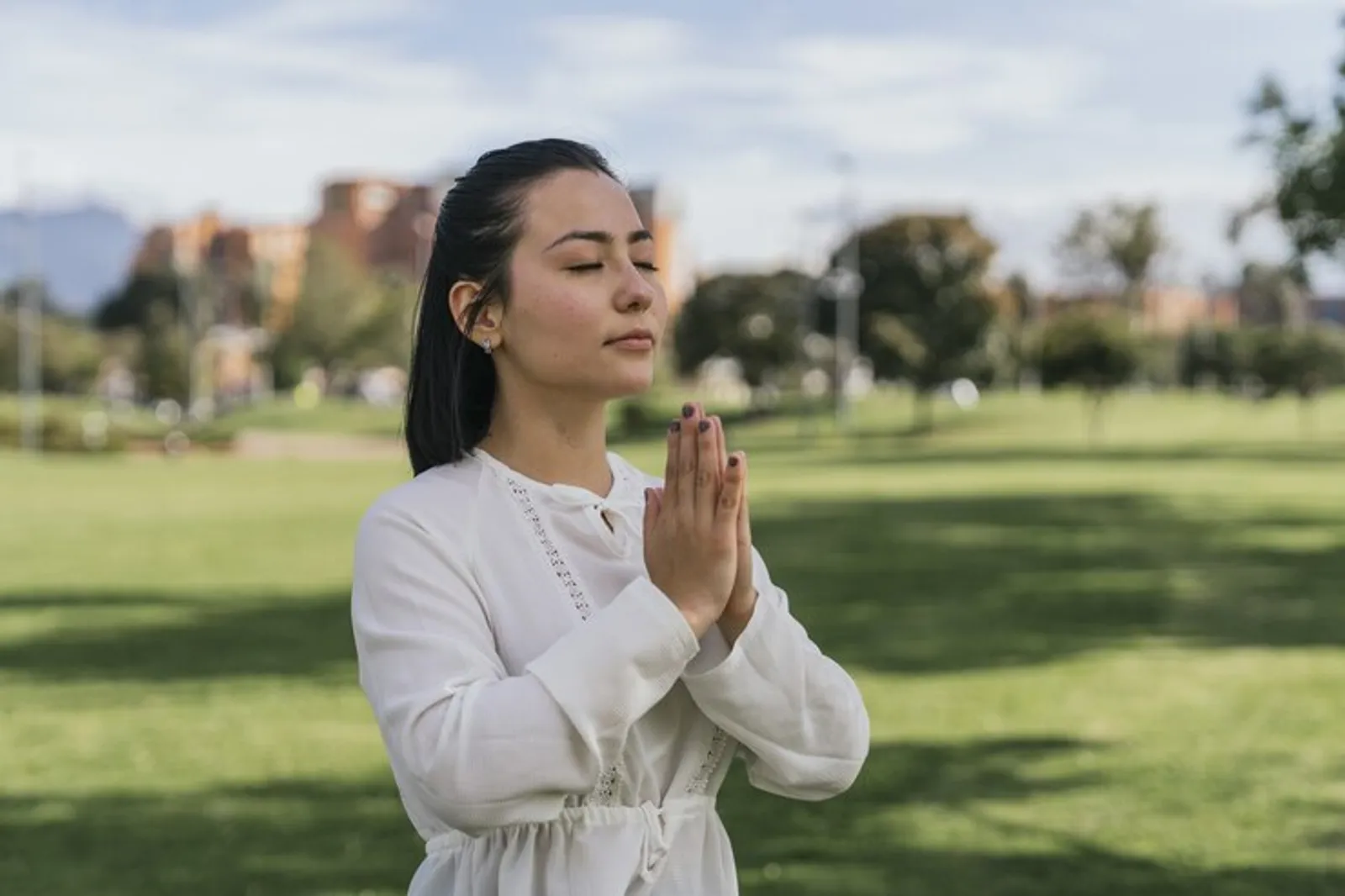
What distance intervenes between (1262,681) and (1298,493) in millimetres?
19671

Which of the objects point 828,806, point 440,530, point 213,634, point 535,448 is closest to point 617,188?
point 535,448

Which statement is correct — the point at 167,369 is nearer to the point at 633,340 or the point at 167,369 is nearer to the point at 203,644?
the point at 203,644

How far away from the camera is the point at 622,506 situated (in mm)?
2182

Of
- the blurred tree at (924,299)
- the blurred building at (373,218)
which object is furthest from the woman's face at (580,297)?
the blurred building at (373,218)

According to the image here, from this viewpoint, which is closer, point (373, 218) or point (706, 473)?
point (706, 473)

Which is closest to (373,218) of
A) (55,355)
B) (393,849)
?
(55,355)

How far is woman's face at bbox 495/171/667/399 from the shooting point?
6.86ft

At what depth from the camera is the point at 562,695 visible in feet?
6.17

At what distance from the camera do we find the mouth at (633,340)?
2.10 metres

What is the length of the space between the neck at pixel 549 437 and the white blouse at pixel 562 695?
3 cm

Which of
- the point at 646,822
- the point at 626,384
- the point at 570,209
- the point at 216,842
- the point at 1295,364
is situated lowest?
the point at 216,842

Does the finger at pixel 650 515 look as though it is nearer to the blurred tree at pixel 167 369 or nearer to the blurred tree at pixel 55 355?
the blurred tree at pixel 167 369

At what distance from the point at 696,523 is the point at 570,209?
1.47 feet

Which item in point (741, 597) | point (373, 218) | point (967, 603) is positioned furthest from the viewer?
point (373, 218)
